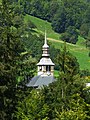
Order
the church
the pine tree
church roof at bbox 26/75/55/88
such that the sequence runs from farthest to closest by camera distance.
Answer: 1. the church
2. church roof at bbox 26/75/55/88
3. the pine tree

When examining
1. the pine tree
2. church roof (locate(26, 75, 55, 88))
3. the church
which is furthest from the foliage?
the church

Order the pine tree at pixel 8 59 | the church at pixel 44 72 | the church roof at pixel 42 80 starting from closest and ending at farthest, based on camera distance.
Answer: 1. the pine tree at pixel 8 59
2. the church roof at pixel 42 80
3. the church at pixel 44 72

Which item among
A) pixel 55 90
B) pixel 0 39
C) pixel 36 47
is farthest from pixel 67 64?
pixel 36 47

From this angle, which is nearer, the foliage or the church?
the foliage

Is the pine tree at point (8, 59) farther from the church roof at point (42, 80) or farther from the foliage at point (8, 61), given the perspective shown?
the church roof at point (42, 80)

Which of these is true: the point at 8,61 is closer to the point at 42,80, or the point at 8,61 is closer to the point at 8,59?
the point at 8,59

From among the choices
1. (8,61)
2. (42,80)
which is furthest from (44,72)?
(8,61)

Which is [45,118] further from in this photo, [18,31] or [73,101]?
[18,31]

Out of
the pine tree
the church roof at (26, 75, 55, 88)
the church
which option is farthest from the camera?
the church

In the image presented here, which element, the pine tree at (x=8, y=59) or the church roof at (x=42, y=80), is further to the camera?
the church roof at (x=42, y=80)

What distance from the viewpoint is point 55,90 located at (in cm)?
4928

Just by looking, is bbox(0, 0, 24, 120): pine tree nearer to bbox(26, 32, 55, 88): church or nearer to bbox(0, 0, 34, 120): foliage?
bbox(0, 0, 34, 120): foliage

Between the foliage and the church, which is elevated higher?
the foliage

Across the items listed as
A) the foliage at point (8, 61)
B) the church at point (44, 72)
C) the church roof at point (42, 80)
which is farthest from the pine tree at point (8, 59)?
the church at point (44, 72)
